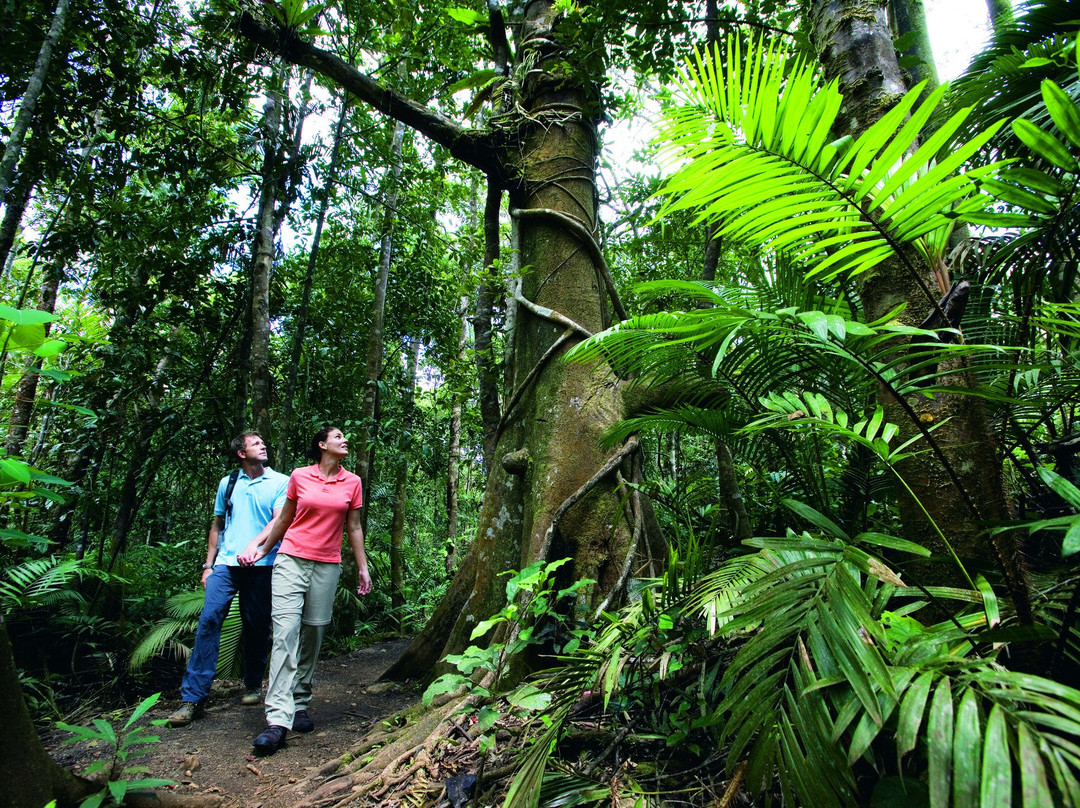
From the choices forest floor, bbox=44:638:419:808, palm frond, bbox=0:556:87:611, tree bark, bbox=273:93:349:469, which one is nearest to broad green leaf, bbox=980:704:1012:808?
forest floor, bbox=44:638:419:808

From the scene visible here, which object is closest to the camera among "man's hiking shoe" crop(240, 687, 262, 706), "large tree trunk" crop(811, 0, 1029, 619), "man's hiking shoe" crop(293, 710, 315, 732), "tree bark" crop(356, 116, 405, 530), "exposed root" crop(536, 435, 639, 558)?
"large tree trunk" crop(811, 0, 1029, 619)

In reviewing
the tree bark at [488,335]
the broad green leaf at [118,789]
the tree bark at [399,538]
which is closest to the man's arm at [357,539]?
the tree bark at [488,335]

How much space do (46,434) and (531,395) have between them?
7.71m

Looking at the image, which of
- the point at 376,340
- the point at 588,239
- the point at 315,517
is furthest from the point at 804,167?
the point at 376,340

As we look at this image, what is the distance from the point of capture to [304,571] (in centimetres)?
317

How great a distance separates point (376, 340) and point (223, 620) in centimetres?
399

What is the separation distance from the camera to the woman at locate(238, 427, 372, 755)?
9.63 feet

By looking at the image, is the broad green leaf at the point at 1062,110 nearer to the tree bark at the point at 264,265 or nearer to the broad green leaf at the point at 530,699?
the broad green leaf at the point at 530,699

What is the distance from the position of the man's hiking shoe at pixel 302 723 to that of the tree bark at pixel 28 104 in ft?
11.1

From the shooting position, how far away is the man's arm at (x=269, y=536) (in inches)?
129

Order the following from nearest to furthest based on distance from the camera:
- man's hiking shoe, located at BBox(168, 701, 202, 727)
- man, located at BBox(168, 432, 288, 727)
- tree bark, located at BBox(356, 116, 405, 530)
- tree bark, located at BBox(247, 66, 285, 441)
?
man's hiking shoe, located at BBox(168, 701, 202, 727) → man, located at BBox(168, 432, 288, 727) → tree bark, located at BBox(247, 66, 285, 441) → tree bark, located at BBox(356, 116, 405, 530)

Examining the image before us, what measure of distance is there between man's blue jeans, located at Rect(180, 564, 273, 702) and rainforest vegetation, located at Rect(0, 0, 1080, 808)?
864 mm

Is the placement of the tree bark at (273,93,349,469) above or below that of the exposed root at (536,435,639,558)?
above

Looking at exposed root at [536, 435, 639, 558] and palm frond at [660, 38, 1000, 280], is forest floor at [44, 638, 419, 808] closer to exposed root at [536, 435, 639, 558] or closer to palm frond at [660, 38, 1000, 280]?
exposed root at [536, 435, 639, 558]
